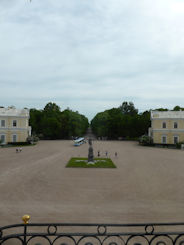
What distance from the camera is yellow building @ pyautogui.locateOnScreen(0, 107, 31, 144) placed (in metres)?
43.9

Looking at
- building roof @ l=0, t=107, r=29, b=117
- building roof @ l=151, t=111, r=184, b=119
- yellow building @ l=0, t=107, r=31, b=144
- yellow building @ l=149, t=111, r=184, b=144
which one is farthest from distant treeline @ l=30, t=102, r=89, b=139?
yellow building @ l=149, t=111, r=184, b=144

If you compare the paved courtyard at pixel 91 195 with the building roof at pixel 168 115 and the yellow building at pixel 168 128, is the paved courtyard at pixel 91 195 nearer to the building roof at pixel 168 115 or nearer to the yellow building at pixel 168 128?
the yellow building at pixel 168 128

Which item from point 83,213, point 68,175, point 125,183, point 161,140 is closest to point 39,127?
point 161,140

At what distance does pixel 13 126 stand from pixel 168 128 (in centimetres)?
3657

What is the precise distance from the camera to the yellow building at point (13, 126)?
43.9m

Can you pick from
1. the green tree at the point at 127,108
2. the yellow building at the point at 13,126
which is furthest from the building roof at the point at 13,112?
the green tree at the point at 127,108

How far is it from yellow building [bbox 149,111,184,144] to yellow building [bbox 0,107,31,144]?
31102 mm

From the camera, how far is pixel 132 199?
11242 mm

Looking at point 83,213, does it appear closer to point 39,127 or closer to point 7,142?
point 7,142

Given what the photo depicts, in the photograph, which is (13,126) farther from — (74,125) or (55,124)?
(74,125)

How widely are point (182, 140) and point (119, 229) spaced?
4019 cm

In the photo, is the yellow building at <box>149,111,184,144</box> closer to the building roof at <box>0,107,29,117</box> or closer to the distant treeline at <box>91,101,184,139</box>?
the distant treeline at <box>91,101,184,139</box>

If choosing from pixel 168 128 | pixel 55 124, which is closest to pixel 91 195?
pixel 168 128

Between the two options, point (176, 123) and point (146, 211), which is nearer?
point (146, 211)
